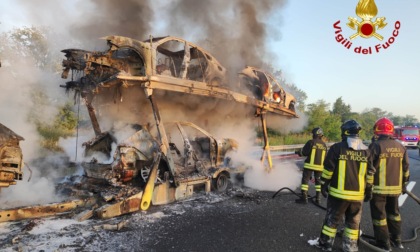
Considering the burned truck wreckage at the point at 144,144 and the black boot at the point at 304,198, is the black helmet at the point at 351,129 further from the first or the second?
the burned truck wreckage at the point at 144,144

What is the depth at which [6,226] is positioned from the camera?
171 inches

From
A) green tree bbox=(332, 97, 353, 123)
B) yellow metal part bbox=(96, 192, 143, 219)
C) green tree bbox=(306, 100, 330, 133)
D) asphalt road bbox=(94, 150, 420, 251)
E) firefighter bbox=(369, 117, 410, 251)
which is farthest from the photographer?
green tree bbox=(332, 97, 353, 123)

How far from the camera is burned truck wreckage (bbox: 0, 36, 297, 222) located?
5250 mm

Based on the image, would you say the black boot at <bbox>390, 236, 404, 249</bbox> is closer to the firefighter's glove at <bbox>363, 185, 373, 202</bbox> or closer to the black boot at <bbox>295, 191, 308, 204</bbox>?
the firefighter's glove at <bbox>363, 185, 373, 202</bbox>

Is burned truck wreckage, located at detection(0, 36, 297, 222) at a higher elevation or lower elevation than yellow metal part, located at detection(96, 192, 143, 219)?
higher

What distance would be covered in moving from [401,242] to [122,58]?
17.7 feet

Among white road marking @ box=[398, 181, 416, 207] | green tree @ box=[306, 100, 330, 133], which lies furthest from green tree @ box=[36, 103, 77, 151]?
green tree @ box=[306, 100, 330, 133]

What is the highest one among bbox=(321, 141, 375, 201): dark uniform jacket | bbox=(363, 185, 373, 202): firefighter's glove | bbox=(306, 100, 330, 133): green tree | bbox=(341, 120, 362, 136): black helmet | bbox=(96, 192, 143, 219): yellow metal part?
bbox=(306, 100, 330, 133): green tree

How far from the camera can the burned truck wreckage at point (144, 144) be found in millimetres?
5250

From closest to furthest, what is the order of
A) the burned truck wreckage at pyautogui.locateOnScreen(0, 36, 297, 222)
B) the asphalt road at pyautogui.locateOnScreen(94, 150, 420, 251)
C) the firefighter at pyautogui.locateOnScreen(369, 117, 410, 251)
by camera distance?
the asphalt road at pyautogui.locateOnScreen(94, 150, 420, 251), the firefighter at pyautogui.locateOnScreen(369, 117, 410, 251), the burned truck wreckage at pyautogui.locateOnScreen(0, 36, 297, 222)

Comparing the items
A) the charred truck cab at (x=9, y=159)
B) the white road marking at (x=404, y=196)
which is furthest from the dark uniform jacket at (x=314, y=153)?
the charred truck cab at (x=9, y=159)

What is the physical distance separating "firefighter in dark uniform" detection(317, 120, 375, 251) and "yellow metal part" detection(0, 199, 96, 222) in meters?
3.77

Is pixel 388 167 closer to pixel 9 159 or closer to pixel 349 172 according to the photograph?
pixel 349 172

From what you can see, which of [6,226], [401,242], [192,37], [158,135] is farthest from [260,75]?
[6,226]
